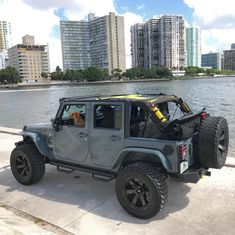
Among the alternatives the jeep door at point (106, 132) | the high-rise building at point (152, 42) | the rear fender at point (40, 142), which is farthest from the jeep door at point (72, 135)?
the high-rise building at point (152, 42)

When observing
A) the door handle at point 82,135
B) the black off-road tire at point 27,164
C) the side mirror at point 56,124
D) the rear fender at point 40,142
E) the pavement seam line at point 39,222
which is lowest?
the pavement seam line at point 39,222

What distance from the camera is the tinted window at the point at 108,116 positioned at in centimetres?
473

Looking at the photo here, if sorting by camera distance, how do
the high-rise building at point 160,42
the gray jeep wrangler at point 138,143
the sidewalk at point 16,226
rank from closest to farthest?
the sidewalk at point 16,226 < the gray jeep wrangler at point 138,143 < the high-rise building at point 160,42

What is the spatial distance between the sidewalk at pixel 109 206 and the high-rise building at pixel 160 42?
179m

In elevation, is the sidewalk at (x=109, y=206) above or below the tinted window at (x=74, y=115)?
below

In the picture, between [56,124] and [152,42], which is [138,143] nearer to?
[56,124]

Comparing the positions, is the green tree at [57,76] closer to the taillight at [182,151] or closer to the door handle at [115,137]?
the door handle at [115,137]

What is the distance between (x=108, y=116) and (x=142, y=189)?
49.1 inches

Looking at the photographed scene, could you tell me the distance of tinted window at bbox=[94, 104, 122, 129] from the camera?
473 cm

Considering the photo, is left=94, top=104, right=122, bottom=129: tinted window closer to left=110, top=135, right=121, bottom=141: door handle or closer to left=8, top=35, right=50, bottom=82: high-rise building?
left=110, top=135, right=121, bottom=141: door handle

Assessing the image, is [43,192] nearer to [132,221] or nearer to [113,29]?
[132,221]

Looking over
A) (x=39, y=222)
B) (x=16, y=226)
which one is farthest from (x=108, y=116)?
(x=16, y=226)

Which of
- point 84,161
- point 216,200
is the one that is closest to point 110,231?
point 84,161

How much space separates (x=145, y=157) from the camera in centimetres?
455
